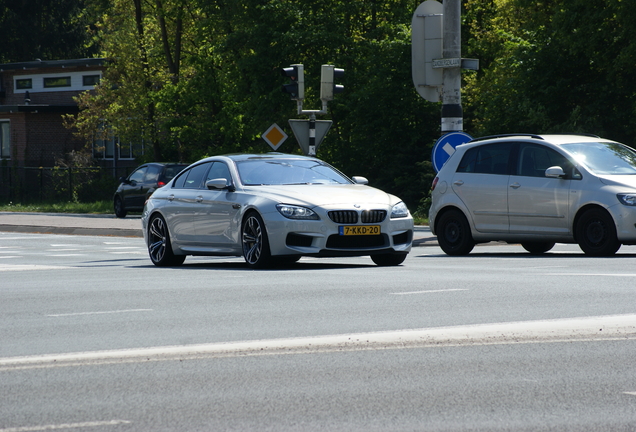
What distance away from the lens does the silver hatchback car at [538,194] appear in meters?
13.0

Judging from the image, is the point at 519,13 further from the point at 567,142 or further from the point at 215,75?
the point at 567,142

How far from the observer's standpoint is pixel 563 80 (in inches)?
1159

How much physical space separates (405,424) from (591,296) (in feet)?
15.1

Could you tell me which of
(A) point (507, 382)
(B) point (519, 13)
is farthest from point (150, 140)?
(A) point (507, 382)

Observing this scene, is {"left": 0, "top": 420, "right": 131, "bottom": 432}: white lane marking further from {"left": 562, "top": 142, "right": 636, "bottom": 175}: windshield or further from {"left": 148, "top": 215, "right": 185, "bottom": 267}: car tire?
{"left": 562, "top": 142, "right": 636, "bottom": 175}: windshield

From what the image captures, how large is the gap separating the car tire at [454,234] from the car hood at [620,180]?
7.69ft

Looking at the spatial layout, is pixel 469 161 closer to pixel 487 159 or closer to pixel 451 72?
pixel 487 159

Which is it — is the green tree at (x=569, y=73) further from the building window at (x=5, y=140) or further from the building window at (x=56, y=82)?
the building window at (x=56, y=82)

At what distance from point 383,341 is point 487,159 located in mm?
8316

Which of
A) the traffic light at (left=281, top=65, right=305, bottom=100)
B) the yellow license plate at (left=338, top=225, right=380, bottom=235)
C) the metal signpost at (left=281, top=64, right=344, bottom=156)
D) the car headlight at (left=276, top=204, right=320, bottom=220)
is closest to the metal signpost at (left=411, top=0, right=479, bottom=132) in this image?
the metal signpost at (left=281, top=64, right=344, bottom=156)

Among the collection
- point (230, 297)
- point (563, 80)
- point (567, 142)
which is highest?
point (563, 80)

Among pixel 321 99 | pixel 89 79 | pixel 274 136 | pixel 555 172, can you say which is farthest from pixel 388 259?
pixel 89 79

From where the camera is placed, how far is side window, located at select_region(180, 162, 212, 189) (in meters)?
13.9

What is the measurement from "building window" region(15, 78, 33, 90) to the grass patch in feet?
52.3
